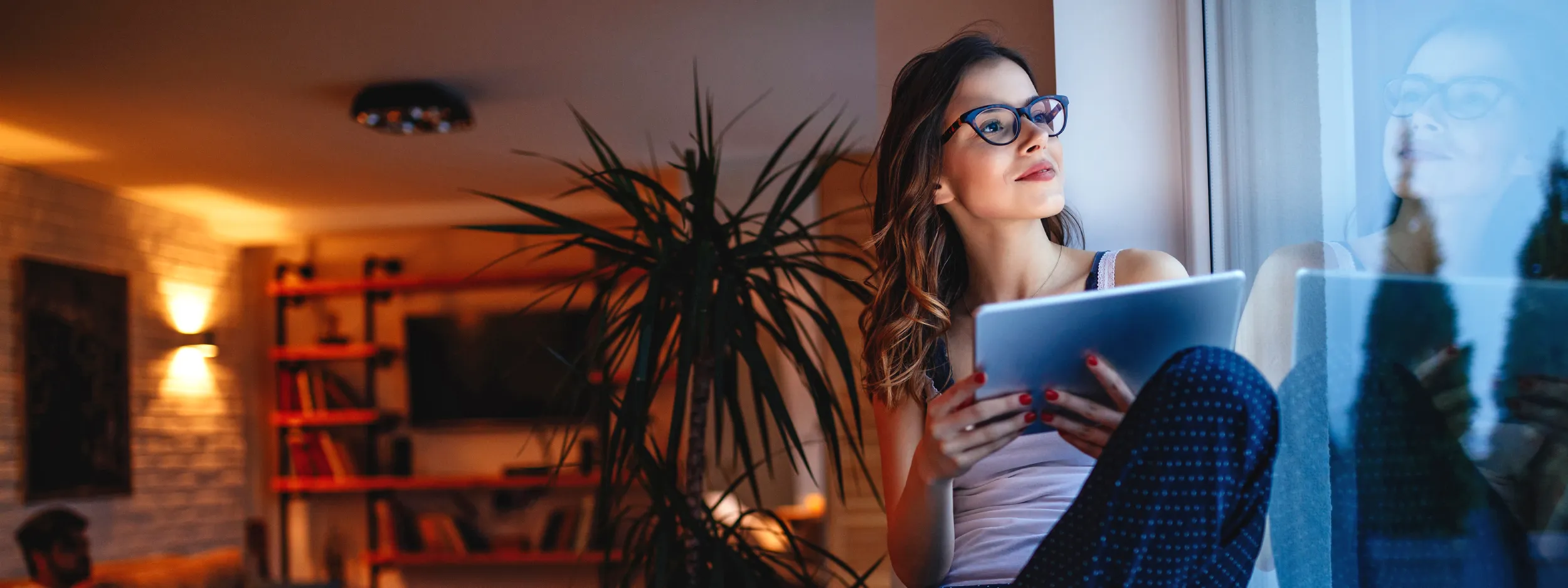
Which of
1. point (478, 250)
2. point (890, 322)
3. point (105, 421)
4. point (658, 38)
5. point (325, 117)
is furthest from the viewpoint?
point (478, 250)

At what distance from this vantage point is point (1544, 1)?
84cm

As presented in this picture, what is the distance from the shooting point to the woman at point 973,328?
1202mm

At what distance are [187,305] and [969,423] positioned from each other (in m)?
6.19

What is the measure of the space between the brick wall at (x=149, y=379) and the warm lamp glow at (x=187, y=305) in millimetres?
11

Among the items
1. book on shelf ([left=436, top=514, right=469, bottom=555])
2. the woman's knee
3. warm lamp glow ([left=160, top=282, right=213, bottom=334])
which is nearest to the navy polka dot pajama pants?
the woman's knee

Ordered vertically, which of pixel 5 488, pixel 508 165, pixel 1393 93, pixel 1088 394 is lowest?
pixel 5 488

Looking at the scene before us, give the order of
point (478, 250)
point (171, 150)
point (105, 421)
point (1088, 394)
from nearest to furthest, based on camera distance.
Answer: point (1088, 394) → point (171, 150) → point (105, 421) → point (478, 250)

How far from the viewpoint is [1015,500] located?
1479mm

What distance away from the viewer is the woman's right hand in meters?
1.20

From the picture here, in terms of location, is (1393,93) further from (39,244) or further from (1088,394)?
(39,244)

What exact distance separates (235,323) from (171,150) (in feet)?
6.22

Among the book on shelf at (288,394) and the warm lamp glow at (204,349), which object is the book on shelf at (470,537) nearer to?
the book on shelf at (288,394)

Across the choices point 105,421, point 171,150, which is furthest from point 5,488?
point 171,150

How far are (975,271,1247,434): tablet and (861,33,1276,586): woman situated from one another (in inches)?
0.9
